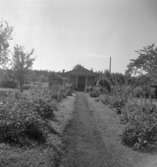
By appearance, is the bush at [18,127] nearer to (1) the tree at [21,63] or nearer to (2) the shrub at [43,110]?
(2) the shrub at [43,110]

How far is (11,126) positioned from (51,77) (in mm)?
19955

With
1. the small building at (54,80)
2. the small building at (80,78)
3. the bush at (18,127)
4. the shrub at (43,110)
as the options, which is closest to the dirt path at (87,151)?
the bush at (18,127)

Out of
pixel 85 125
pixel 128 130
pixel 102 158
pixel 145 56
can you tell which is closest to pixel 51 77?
pixel 145 56

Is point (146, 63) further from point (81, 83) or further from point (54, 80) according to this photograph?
point (81, 83)

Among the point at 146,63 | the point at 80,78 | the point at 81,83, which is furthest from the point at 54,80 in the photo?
the point at 80,78

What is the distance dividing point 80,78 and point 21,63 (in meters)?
19.6

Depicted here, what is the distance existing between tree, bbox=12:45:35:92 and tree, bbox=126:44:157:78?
11130 millimetres

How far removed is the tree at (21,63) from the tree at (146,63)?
36.5 ft

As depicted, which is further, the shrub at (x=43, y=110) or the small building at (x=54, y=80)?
the small building at (x=54, y=80)

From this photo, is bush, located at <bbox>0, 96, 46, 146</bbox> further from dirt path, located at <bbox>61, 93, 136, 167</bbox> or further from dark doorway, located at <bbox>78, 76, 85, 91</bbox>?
dark doorway, located at <bbox>78, 76, 85, 91</bbox>

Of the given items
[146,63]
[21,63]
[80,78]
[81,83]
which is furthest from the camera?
[80,78]

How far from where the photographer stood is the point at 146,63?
15719mm

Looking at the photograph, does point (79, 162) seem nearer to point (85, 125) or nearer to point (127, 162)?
point (127, 162)

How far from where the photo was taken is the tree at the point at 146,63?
14.6 m
